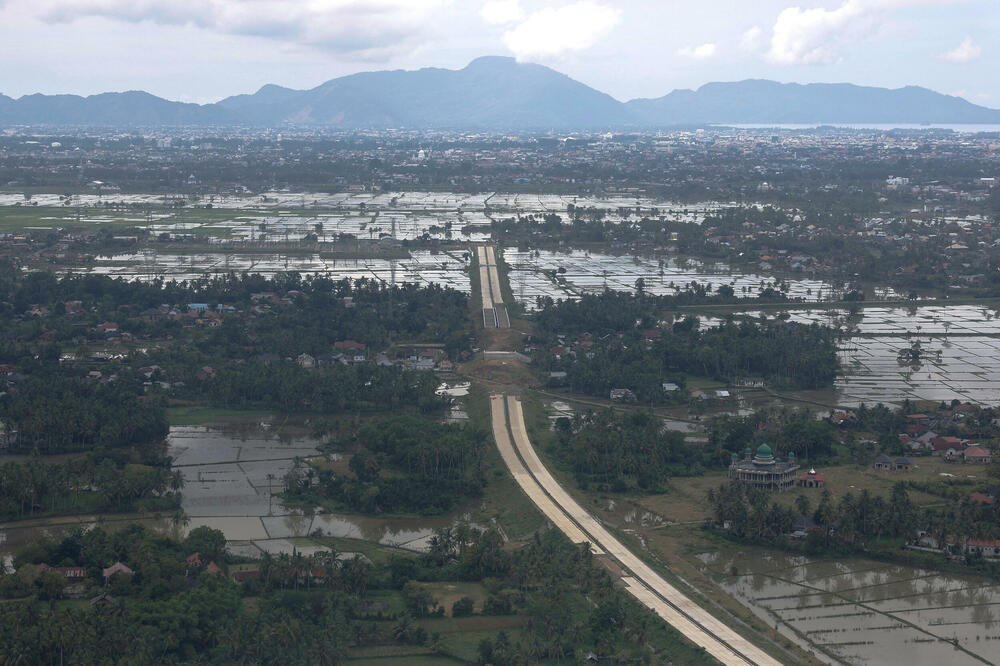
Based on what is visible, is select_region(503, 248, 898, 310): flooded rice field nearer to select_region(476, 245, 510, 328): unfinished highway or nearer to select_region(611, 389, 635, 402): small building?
select_region(476, 245, 510, 328): unfinished highway

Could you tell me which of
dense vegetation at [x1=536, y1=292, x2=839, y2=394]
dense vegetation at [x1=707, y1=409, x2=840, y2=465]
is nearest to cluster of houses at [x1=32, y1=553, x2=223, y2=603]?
dense vegetation at [x1=707, y1=409, x2=840, y2=465]

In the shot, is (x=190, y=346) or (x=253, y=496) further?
(x=190, y=346)

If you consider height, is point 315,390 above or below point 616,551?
above

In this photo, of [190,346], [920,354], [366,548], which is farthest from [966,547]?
[190,346]

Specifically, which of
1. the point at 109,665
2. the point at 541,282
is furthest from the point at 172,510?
the point at 541,282

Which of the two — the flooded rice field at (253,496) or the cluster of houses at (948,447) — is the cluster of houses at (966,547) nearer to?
the cluster of houses at (948,447)

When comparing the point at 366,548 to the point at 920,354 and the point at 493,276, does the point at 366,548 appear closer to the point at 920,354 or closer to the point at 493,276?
the point at 920,354

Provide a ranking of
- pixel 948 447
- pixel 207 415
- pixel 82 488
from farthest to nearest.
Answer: pixel 207 415 < pixel 948 447 < pixel 82 488
